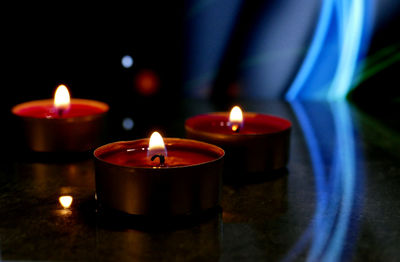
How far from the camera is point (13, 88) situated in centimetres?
158

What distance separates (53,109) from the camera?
1.17m

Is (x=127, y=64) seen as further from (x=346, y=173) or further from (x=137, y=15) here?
(x=346, y=173)

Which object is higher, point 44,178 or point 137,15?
point 137,15

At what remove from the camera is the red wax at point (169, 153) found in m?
0.84

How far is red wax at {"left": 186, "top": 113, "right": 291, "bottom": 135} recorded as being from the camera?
1.05 m

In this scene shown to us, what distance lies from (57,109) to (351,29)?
3.10 ft

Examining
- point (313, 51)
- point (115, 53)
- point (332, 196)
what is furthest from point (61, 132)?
point (313, 51)

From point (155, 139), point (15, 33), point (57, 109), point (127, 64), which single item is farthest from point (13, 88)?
point (155, 139)

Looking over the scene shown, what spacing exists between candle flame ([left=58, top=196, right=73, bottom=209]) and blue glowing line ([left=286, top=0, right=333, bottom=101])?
3.23ft

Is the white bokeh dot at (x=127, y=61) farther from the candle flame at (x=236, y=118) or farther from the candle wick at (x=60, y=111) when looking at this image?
the candle flame at (x=236, y=118)

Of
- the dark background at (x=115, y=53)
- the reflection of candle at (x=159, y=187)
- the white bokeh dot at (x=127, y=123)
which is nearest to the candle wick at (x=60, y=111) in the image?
the white bokeh dot at (x=127, y=123)

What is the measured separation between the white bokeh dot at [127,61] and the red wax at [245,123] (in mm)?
613

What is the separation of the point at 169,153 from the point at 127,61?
803mm

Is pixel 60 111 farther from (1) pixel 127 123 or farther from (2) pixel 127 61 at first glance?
(2) pixel 127 61
